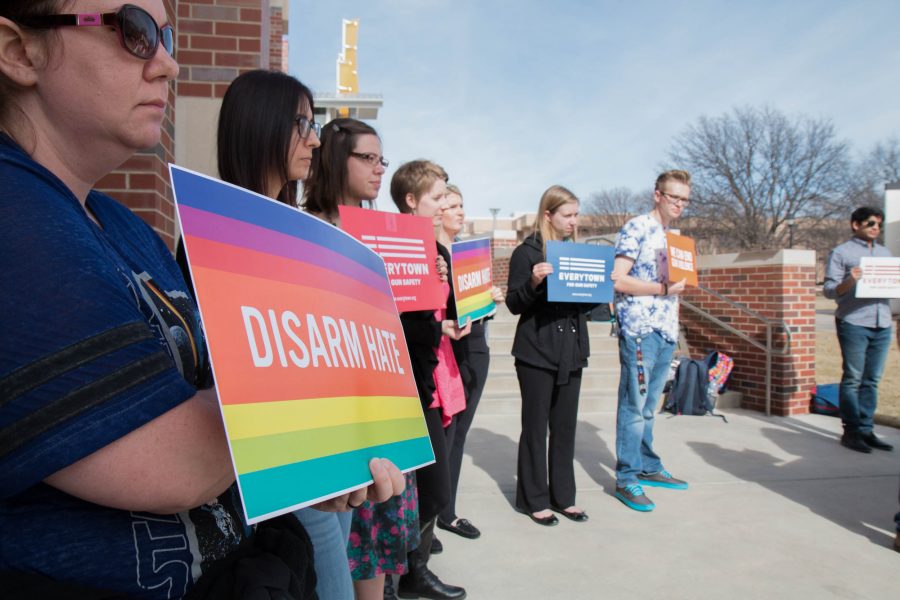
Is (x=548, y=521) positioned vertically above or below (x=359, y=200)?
below

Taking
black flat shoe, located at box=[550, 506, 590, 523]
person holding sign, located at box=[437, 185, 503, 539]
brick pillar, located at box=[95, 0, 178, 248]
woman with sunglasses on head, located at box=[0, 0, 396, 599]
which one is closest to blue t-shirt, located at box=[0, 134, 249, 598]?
woman with sunglasses on head, located at box=[0, 0, 396, 599]

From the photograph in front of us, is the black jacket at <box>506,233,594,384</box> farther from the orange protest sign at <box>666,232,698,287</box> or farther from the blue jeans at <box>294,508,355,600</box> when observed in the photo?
the blue jeans at <box>294,508,355,600</box>

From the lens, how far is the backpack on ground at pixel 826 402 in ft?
22.7

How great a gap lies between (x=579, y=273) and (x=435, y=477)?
1763mm

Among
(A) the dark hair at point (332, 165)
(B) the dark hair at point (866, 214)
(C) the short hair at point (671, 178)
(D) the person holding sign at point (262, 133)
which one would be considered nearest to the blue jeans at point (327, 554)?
(D) the person holding sign at point (262, 133)

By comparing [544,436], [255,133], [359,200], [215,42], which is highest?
[215,42]

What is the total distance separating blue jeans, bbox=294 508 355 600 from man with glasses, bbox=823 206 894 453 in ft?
17.9

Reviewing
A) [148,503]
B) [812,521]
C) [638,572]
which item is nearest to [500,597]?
[638,572]

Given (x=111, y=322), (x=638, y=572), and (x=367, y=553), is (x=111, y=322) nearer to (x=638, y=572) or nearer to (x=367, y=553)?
(x=367, y=553)

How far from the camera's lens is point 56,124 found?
871 millimetres

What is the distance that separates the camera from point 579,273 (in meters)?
3.82

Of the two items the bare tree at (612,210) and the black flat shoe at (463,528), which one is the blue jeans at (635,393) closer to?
the black flat shoe at (463,528)

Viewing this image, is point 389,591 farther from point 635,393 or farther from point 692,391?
point 692,391

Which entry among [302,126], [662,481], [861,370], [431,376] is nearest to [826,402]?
[861,370]
